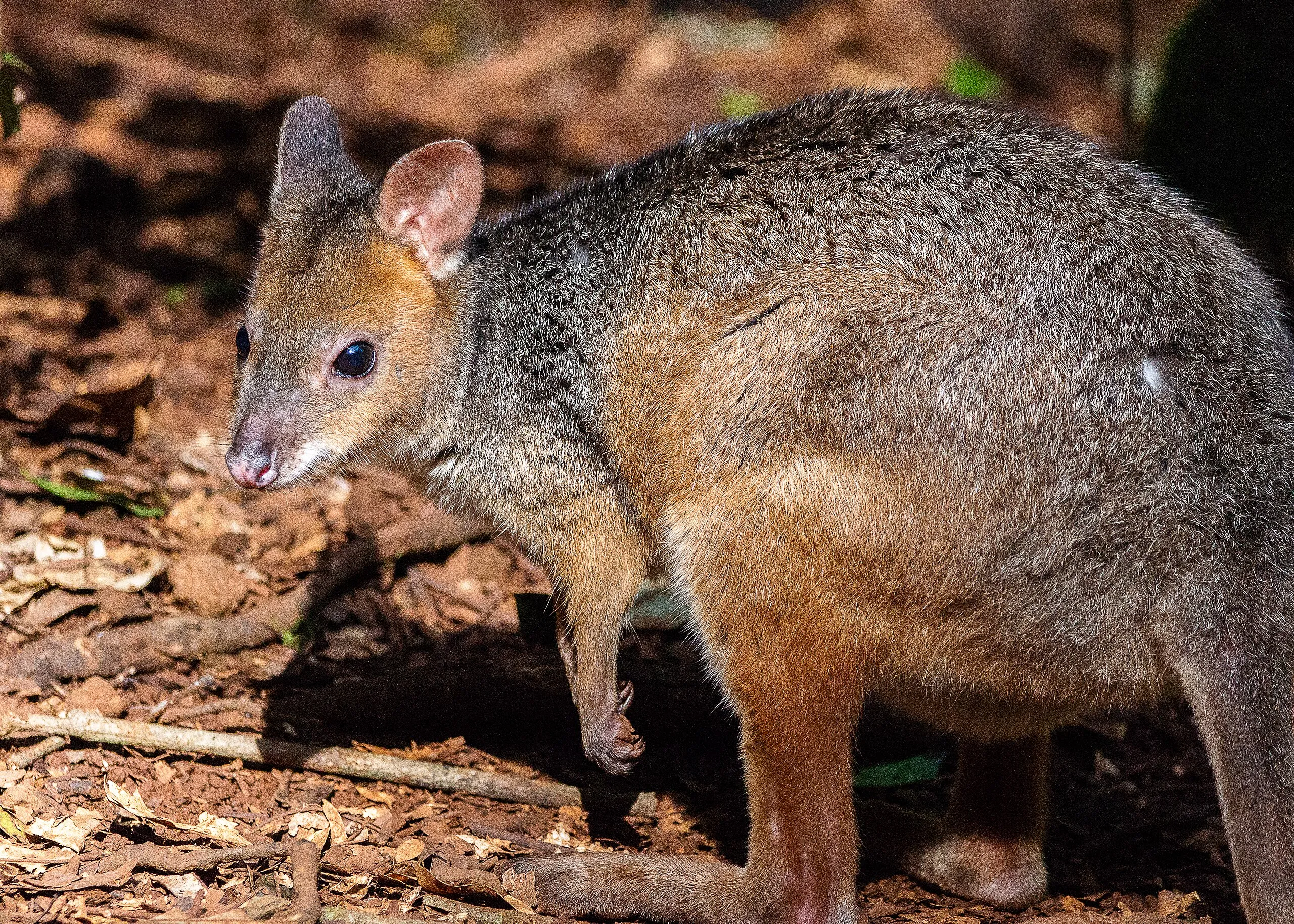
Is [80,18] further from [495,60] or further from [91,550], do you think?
[91,550]

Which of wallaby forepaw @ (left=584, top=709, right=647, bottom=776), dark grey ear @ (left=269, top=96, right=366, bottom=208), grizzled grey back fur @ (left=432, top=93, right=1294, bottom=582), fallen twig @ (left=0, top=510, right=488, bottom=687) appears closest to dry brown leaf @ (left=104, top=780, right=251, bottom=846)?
fallen twig @ (left=0, top=510, right=488, bottom=687)

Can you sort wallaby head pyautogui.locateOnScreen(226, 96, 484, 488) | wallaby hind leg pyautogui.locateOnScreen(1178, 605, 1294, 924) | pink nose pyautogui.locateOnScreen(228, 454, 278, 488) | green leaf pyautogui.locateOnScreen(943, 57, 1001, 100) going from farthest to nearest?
green leaf pyautogui.locateOnScreen(943, 57, 1001, 100) < wallaby head pyautogui.locateOnScreen(226, 96, 484, 488) < pink nose pyautogui.locateOnScreen(228, 454, 278, 488) < wallaby hind leg pyautogui.locateOnScreen(1178, 605, 1294, 924)

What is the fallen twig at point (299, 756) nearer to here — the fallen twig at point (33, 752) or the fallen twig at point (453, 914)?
the fallen twig at point (33, 752)

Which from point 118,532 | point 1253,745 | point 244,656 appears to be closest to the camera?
point 1253,745

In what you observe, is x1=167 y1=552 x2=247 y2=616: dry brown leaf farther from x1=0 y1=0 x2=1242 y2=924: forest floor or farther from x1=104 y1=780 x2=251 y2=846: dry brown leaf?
x1=104 y1=780 x2=251 y2=846: dry brown leaf

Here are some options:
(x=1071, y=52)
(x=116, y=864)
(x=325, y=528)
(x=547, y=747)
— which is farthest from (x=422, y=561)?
(x=1071, y=52)

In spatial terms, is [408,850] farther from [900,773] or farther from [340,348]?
[900,773]

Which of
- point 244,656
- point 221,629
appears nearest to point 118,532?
point 221,629
